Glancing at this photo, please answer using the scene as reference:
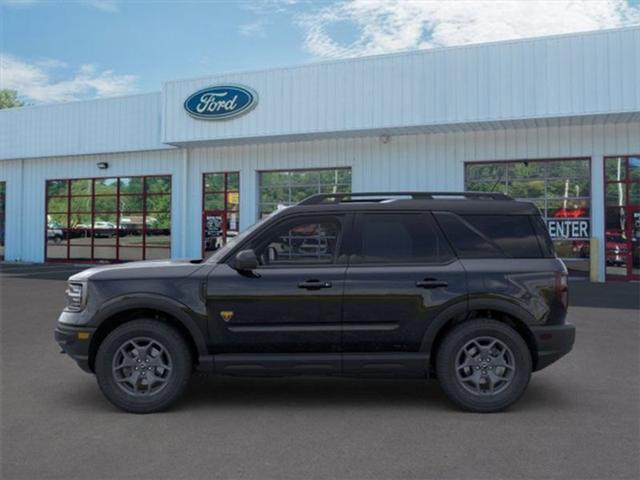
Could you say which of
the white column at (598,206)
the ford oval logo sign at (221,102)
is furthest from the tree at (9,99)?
the white column at (598,206)

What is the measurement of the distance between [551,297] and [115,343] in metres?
3.71

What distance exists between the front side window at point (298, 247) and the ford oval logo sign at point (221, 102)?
541 inches

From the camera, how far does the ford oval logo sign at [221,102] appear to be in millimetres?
18156

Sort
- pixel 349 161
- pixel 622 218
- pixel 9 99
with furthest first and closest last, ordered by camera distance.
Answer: pixel 9 99, pixel 349 161, pixel 622 218

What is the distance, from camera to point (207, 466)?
12.4ft

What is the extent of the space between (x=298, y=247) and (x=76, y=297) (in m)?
1.97

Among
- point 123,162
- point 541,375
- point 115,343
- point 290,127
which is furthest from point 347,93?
point 115,343

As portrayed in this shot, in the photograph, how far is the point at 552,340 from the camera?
493cm

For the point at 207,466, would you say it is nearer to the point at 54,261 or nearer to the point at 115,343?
the point at 115,343

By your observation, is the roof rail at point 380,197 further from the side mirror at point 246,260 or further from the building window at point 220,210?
the building window at point 220,210

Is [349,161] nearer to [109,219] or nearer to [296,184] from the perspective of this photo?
[296,184]

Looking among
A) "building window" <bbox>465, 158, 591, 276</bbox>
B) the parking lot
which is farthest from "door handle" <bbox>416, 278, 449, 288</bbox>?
"building window" <bbox>465, 158, 591, 276</bbox>

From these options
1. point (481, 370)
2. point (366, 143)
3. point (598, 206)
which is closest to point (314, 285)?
point (481, 370)

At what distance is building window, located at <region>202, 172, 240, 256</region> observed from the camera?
66.4 feet
